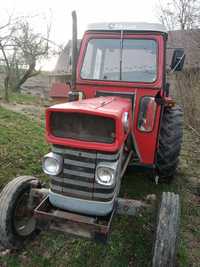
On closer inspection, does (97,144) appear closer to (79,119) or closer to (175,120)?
(79,119)

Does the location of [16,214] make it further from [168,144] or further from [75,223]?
[168,144]

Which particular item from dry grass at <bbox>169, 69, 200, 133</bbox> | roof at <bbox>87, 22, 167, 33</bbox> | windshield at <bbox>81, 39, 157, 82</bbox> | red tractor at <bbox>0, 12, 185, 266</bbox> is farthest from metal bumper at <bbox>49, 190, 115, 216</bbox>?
dry grass at <bbox>169, 69, 200, 133</bbox>

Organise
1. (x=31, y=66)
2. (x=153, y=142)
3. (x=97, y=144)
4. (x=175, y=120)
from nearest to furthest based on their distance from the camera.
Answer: (x=97, y=144) < (x=153, y=142) < (x=175, y=120) < (x=31, y=66)

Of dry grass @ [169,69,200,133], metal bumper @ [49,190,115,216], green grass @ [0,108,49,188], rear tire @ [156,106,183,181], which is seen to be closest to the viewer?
metal bumper @ [49,190,115,216]

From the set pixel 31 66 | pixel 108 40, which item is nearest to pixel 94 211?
pixel 108 40

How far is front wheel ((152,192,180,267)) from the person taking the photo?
2.16m

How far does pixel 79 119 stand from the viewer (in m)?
2.17

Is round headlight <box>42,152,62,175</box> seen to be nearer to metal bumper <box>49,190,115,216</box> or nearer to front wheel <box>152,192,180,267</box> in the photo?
metal bumper <box>49,190,115,216</box>

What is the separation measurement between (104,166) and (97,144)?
0.19 m

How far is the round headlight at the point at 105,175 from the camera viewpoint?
214 cm

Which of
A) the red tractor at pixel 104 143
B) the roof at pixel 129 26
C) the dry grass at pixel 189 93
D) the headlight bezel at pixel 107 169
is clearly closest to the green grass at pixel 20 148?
the red tractor at pixel 104 143

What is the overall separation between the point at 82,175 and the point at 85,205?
10.4 inches

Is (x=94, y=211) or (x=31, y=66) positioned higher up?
(x=31, y=66)

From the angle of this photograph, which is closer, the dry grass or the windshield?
the windshield
